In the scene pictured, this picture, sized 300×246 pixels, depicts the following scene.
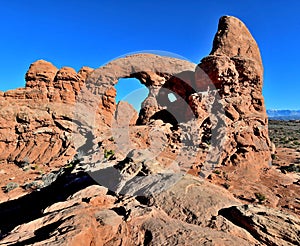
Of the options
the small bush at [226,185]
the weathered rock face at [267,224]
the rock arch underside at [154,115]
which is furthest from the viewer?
the rock arch underside at [154,115]

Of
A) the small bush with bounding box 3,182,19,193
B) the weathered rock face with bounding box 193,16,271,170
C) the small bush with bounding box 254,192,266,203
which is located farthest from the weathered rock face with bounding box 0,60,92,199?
the small bush with bounding box 254,192,266,203

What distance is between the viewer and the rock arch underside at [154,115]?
16375 millimetres

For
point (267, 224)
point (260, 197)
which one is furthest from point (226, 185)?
point (267, 224)

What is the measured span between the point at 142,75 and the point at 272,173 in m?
13.3

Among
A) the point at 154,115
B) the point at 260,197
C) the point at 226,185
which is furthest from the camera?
the point at 154,115

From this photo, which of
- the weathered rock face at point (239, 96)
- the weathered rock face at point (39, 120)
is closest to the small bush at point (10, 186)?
the weathered rock face at point (39, 120)

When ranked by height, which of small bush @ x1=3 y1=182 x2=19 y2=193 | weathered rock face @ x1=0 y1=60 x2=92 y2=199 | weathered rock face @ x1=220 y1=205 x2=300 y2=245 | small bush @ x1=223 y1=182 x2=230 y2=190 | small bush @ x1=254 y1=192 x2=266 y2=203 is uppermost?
weathered rock face @ x1=0 y1=60 x2=92 y2=199

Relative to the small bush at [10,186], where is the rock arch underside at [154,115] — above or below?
above

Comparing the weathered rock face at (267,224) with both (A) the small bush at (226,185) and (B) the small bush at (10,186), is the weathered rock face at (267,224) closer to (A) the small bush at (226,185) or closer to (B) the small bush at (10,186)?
(A) the small bush at (226,185)

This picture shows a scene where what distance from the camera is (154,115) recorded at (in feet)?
73.7

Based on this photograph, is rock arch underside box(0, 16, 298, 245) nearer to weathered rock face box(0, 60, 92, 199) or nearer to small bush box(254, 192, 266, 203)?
weathered rock face box(0, 60, 92, 199)

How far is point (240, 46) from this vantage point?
65.2 feet

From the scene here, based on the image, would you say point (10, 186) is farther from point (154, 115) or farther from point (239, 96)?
point (239, 96)

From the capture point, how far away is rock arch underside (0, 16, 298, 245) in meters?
16.4
